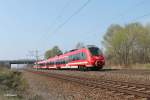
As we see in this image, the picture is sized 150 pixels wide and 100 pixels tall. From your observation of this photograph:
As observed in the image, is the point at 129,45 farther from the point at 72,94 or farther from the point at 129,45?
the point at 72,94

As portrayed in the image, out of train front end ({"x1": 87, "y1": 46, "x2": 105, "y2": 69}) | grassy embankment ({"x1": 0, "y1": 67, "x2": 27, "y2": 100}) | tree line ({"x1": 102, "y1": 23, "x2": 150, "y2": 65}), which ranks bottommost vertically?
grassy embankment ({"x1": 0, "y1": 67, "x2": 27, "y2": 100})

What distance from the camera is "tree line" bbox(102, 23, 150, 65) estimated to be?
263 feet

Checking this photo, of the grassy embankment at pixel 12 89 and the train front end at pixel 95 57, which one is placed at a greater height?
the train front end at pixel 95 57

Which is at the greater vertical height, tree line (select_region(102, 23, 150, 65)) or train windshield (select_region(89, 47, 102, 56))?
tree line (select_region(102, 23, 150, 65))

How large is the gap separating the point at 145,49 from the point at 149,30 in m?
5.77

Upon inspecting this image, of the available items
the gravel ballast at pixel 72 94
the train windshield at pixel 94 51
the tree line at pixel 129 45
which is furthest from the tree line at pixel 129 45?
the gravel ballast at pixel 72 94

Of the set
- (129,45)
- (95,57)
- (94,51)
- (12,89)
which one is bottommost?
(12,89)

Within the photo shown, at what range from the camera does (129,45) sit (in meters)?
82.9

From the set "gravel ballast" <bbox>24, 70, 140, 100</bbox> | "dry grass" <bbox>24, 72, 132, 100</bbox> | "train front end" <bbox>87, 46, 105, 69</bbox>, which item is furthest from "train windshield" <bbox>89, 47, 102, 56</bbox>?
"dry grass" <bbox>24, 72, 132, 100</bbox>

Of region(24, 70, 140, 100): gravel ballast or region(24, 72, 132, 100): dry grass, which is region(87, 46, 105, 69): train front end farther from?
region(24, 72, 132, 100): dry grass

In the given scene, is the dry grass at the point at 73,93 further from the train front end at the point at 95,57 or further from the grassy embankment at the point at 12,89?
the train front end at the point at 95,57

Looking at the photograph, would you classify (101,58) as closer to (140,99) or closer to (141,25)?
(140,99)

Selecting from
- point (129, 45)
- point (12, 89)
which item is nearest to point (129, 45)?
point (129, 45)

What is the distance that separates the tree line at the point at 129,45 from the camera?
80.1 metres
